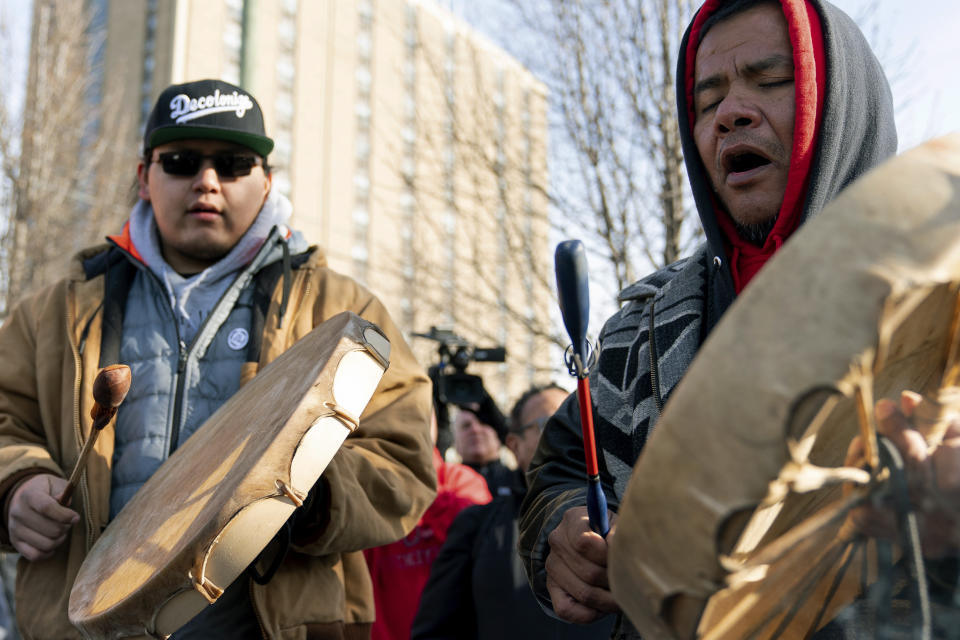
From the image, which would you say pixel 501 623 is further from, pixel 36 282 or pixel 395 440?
pixel 36 282

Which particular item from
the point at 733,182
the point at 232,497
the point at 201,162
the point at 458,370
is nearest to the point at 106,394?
the point at 232,497

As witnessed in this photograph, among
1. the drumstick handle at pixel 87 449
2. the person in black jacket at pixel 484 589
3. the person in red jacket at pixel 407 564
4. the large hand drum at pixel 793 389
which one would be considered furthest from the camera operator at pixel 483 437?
the large hand drum at pixel 793 389

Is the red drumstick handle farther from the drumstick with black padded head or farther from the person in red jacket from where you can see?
the person in red jacket

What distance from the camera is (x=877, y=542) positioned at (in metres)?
0.75

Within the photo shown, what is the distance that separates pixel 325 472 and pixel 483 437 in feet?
12.1

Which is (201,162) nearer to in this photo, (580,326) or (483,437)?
(580,326)

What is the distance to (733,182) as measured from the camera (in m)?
1.57

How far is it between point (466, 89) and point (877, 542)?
23.1ft

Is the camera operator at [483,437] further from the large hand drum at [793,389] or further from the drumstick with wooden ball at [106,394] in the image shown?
the large hand drum at [793,389]

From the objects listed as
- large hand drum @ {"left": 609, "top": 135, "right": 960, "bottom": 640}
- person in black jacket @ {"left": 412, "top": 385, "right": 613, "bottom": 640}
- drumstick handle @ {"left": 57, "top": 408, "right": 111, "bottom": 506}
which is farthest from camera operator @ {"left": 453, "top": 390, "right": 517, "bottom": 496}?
large hand drum @ {"left": 609, "top": 135, "right": 960, "bottom": 640}

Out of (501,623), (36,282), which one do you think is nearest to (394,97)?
(36,282)

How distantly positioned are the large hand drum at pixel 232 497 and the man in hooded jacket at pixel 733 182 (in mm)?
414

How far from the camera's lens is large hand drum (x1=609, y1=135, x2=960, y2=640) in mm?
648

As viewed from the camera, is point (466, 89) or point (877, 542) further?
point (466, 89)
